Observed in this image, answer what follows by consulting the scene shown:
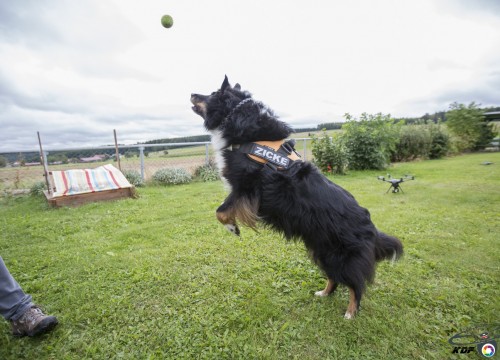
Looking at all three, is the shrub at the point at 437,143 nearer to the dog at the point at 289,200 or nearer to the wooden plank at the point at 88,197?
the dog at the point at 289,200

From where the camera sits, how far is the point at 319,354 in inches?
79.6

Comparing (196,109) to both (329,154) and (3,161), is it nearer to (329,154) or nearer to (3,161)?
(329,154)

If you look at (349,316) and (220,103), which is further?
(220,103)

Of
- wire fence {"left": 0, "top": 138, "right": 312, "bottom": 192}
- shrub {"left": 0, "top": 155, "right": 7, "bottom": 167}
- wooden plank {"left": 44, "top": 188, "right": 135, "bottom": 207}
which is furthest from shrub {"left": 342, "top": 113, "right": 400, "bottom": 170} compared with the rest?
shrub {"left": 0, "top": 155, "right": 7, "bottom": 167}

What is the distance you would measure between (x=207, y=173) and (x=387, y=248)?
812 centimetres

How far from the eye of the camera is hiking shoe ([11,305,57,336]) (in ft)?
7.01

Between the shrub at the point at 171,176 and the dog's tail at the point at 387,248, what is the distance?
7.85m

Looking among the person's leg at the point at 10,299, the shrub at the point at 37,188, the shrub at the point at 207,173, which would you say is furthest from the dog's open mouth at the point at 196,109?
the shrub at the point at 37,188

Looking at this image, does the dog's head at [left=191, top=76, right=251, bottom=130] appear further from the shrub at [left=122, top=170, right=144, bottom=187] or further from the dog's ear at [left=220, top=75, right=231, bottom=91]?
the shrub at [left=122, top=170, right=144, bottom=187]

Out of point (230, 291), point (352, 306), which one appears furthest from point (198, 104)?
point (352, 306)

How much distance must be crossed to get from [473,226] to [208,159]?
27.5ft

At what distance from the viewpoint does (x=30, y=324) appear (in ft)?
7.02

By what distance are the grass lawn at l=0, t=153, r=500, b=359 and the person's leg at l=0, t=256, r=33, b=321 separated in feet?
0.76

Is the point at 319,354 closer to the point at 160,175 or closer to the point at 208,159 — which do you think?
the point at 160,175
